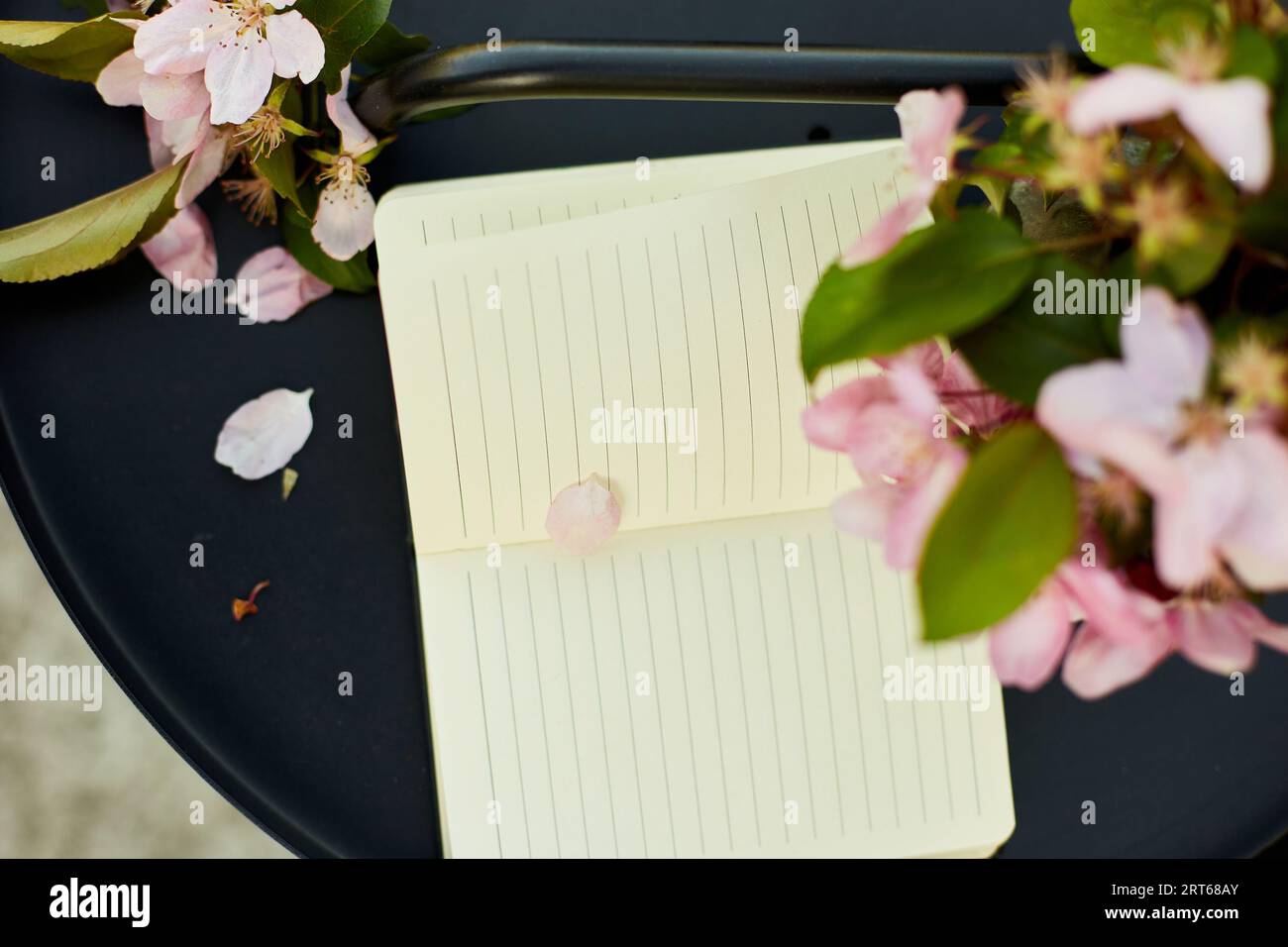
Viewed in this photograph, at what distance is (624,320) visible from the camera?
21.8 inches

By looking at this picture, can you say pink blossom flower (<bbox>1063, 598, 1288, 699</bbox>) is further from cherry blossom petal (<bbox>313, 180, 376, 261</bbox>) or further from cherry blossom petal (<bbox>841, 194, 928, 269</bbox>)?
cherry blossom petal (<bbox>313, 180, 376, 261</bbox>)

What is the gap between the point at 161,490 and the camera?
0.66m

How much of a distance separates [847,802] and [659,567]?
0.55 ft

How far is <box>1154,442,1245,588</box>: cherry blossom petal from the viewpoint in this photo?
0.25m

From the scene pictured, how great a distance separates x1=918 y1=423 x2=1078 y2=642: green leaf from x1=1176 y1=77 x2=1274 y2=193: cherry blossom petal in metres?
0.08

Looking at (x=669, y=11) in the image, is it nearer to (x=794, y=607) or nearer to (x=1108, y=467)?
(x=794, y=607)

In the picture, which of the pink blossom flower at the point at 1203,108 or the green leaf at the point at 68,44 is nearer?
the pink blossom flower at the point at 1203,108

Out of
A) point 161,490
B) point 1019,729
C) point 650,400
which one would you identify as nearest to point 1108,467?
point 650,400

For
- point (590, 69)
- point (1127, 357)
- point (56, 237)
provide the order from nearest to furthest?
point (1127, 357), point (590, 69), point (56, 237)

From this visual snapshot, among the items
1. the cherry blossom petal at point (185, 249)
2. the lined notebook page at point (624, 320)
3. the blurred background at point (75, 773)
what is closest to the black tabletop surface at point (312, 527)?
the cherry blossom petal at point (185, 249)

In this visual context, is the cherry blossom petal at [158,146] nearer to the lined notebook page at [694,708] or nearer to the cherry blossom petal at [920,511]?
the lined notebook page at [694,708]

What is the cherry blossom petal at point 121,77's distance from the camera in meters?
0.56

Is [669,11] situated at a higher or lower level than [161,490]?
higher
